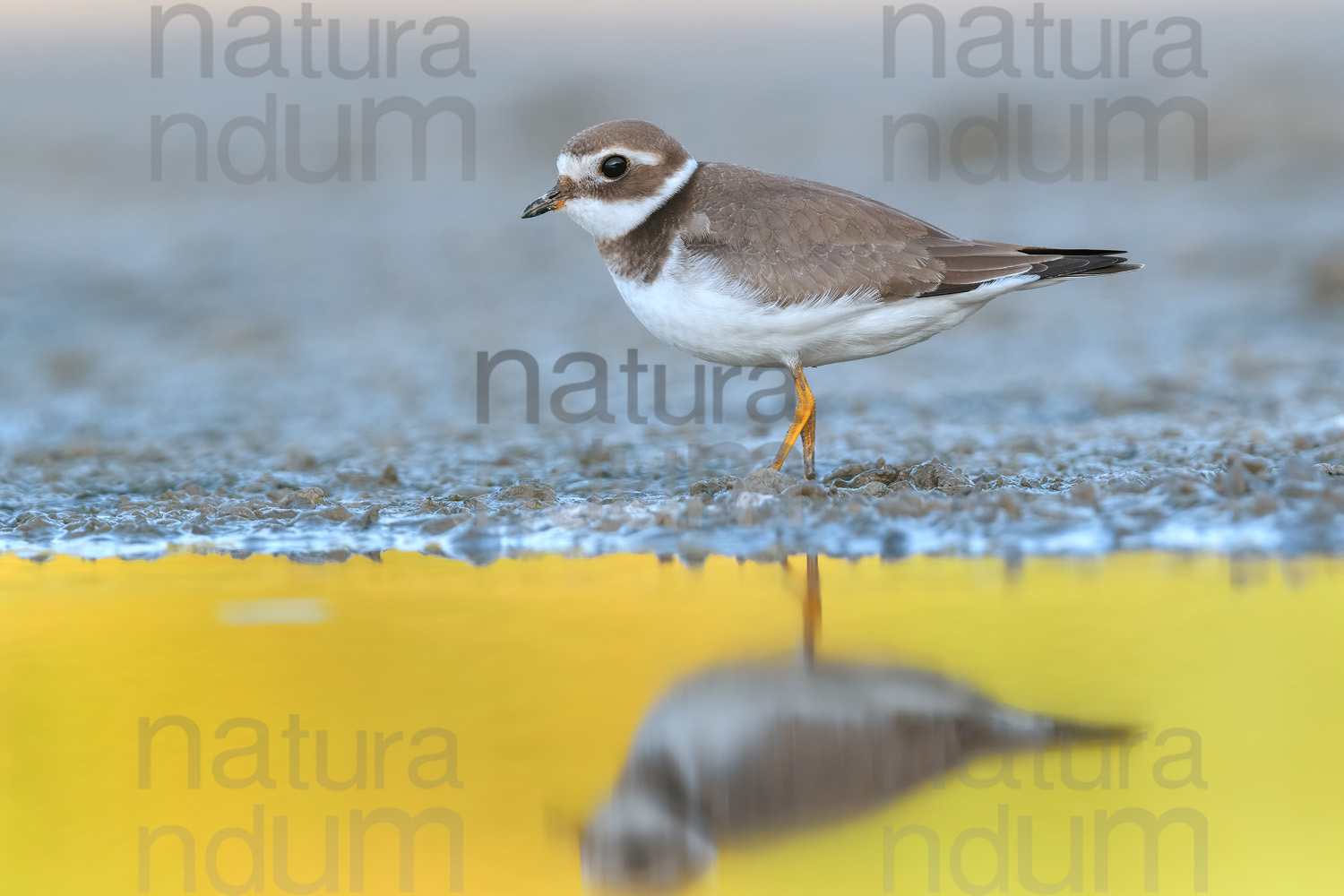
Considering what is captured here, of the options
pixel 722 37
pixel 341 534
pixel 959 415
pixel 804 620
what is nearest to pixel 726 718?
pixel 804 620

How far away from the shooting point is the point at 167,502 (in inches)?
276

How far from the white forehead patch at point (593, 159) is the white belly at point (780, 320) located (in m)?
0.53

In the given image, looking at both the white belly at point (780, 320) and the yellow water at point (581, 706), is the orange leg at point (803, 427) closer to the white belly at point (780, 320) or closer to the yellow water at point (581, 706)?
the white belly at point (780, 320)

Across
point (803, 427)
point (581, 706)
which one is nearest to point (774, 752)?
point (581, 706)

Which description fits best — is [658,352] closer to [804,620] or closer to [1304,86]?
[804,620]

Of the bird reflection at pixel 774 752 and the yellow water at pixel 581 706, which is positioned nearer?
the yellow water at pixel 581 706

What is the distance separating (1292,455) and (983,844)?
4324mm

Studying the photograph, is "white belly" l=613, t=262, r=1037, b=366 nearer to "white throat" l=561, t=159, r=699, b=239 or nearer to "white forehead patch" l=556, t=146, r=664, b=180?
"white throat" l=561, t=159, r=699, b=239

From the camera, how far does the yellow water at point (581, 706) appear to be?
3.32 meters

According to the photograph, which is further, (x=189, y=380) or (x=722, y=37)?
(x=722, y=37)

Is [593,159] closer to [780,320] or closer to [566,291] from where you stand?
[780,320]

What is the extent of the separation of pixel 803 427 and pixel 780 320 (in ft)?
2.36

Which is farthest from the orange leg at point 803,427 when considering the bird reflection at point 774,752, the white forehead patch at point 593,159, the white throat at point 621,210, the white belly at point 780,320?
the bird reflection at point 774,752

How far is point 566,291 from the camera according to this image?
13.0 meters
